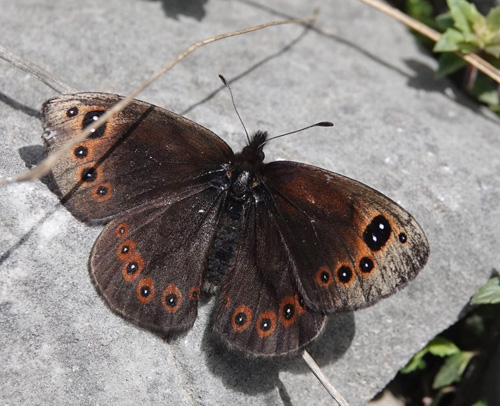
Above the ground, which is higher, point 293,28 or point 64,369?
point 293,28

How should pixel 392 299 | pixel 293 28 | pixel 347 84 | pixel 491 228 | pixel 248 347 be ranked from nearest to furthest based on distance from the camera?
pixel 248 347 < pixel 392 299 < pixel 491 228 < pixel 347 84 < pixel 293 28

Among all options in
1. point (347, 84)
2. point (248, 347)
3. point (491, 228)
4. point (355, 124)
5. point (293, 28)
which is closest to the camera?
point (248, 347)

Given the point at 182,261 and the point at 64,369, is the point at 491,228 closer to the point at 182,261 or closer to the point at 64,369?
the point at 182,261

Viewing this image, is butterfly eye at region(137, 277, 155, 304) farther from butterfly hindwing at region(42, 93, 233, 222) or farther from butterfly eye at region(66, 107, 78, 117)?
butterfly eye at region(66, 107, 78, 117)

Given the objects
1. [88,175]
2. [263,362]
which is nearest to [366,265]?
[263,362]

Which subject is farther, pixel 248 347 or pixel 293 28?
pixel 293 28

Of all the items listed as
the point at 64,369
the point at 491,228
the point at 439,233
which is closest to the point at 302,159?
the point at 439,233

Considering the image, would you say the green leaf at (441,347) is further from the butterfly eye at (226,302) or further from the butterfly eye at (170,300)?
the butterfly eye at (170,300)

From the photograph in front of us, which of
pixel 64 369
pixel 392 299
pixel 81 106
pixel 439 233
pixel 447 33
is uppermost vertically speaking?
pixel 447 33
